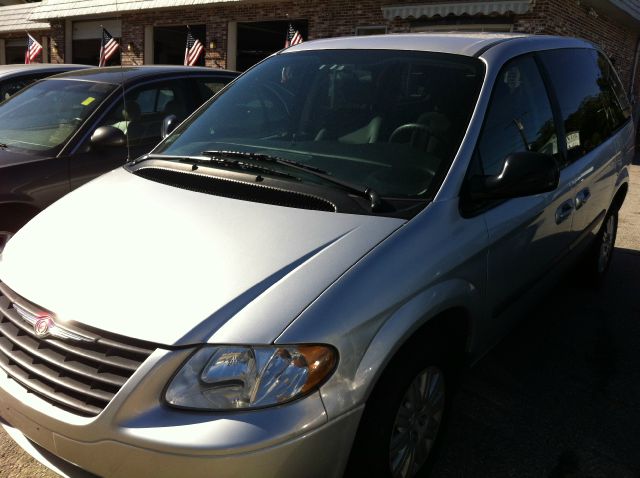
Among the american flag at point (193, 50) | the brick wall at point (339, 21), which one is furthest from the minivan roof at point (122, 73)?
the american flag at point (193, 50)

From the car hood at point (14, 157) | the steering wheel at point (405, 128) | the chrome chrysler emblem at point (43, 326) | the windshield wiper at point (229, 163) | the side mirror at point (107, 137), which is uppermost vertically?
the steering wheel at point (405, 128)

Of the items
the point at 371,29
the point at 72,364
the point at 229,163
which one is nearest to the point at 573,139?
the point at 229,163

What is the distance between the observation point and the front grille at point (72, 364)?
6.10 ft

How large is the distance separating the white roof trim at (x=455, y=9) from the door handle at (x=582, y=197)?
8863mm

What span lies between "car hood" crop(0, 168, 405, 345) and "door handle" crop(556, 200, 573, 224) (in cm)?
146

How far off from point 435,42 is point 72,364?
228 centimetres

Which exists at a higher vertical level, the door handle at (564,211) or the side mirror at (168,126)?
the side mirror at (168,126)

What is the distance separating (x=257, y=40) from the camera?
1967 centimetres

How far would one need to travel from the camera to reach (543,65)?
11.3 feet

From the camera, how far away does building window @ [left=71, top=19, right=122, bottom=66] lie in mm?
19916

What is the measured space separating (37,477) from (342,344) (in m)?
1.55

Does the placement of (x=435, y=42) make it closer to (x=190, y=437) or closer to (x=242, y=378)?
(x=242, y=378)

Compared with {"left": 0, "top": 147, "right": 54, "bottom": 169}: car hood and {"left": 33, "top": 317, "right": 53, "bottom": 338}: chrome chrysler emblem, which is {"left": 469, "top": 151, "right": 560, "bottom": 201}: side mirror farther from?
{"left": 0, "top": 147, "right": 54, "bottom": 169}: car hood

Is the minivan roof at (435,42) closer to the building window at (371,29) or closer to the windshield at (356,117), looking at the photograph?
the windshield at (356,117)
